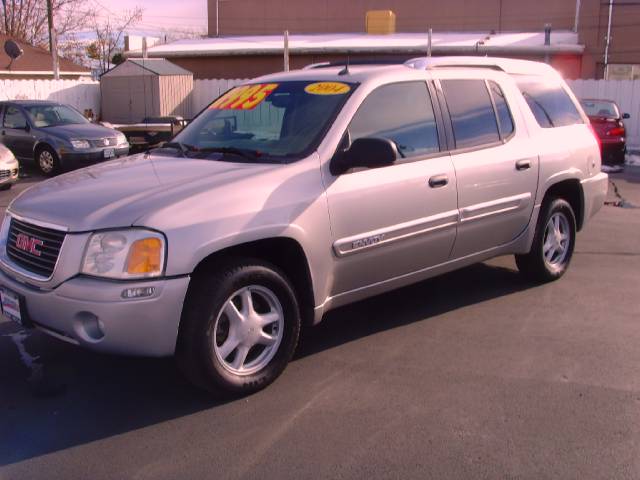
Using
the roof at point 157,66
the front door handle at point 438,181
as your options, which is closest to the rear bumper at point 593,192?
the front door handle at point 438,181

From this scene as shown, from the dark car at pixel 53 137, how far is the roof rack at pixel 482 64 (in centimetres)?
982

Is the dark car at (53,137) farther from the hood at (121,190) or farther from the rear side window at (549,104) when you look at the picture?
the rear side window at (549,104)

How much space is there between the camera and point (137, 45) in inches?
1332

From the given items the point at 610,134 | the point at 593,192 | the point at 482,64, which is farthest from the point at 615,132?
the point at 482,64

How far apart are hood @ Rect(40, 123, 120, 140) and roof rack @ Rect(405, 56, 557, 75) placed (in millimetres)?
9981

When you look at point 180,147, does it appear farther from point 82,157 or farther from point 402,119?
point 82,157

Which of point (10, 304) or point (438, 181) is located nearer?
point (10, 304)

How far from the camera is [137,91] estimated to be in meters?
21.9

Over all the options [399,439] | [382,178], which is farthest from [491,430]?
[382,178]

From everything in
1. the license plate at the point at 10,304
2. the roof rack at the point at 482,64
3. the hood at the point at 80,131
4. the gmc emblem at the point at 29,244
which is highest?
the roof rack at the point at 482,64

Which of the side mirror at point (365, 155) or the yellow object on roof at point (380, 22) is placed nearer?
the side mirror at point (365, 155)

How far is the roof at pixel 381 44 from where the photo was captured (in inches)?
1008

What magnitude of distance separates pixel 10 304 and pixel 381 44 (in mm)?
24256

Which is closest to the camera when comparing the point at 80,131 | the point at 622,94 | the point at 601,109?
the point at 80,131
